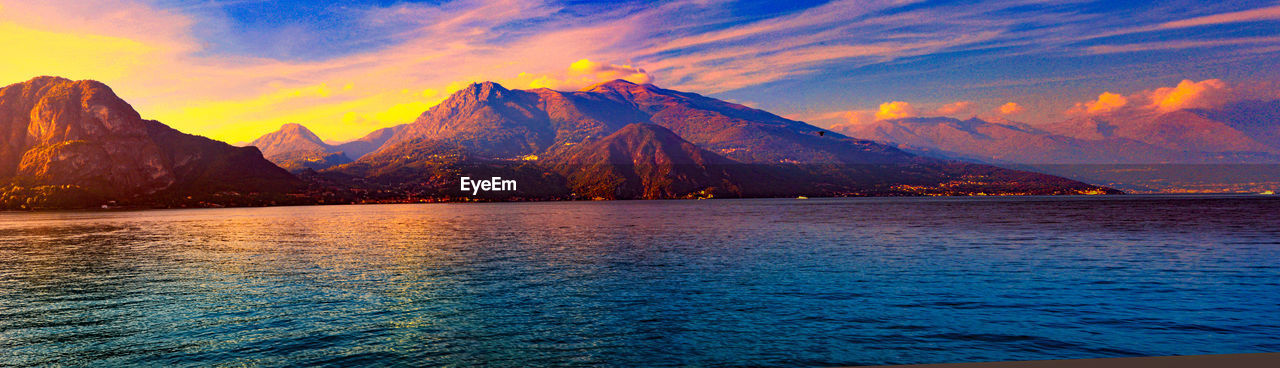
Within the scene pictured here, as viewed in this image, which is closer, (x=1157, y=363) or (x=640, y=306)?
(x=1157, y=363)

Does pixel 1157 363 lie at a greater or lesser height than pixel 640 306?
greater

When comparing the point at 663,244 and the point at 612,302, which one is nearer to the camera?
the point at 612,302

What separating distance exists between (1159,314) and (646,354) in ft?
102

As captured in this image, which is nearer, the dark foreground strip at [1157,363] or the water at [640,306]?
the dark foreground strip at [1157,363]

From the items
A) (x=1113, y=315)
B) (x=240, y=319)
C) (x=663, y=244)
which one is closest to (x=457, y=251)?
(x=663, y=244)

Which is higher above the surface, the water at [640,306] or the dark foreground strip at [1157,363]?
the dark foreground strip at [1157,363]

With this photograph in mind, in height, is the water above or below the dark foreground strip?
below

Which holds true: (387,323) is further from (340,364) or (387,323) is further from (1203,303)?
(1203,303)

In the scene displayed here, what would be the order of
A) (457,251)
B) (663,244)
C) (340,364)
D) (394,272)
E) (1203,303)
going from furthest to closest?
(663,244) → (457,251) → (394,272) → (1203,303) → (340,364)

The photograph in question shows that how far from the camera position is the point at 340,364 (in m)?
26.2


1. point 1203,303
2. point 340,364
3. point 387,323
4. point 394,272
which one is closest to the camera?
point 340,364

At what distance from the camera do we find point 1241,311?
3650cm

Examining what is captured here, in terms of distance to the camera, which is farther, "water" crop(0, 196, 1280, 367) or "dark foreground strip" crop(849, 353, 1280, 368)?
"water" crop(0, 196, 1280, 367)

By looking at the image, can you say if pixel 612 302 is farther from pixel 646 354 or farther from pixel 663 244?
pixel 663 244
